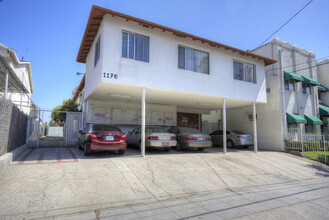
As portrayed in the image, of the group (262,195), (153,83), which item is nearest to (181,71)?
(153,83)

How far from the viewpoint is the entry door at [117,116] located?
43.9 feet

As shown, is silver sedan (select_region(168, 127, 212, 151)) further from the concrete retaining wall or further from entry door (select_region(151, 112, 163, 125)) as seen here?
the concrete retaining wall

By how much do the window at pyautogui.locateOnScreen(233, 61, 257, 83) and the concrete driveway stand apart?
18.4 ft

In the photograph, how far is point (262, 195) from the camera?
5836 mm

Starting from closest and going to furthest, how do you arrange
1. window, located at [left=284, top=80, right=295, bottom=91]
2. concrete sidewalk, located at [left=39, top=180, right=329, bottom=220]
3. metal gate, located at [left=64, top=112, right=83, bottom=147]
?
concrete sidewalk, located at [left=39, top=180, right=329, bottom=220] → metal gate, located at [left=64, top=112, right=83, bottom=147] → window, located at [left=284, top=80, right=295, bottom=91]

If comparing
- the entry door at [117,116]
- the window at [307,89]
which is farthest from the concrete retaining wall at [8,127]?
the window at [307,89]

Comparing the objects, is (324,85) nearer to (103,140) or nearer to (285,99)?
(285,99)

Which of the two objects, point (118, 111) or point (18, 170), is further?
point (118, 111)

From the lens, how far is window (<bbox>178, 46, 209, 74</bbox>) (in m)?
10.4

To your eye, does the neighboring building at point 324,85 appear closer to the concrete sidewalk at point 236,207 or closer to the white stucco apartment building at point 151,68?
the white stucco apartment building at point 151,68

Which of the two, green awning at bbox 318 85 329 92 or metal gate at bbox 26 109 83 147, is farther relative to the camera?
green awning at bbox 318 85 329 92

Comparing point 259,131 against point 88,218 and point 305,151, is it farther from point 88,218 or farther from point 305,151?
point 88,218

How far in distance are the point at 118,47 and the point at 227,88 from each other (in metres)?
6.60

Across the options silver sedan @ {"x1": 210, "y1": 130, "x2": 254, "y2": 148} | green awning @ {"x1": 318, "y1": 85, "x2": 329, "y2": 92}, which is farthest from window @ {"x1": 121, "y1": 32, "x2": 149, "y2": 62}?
green awning @ {"x1": 318, "y1": 85, "x2": 329, "y2": 92}
